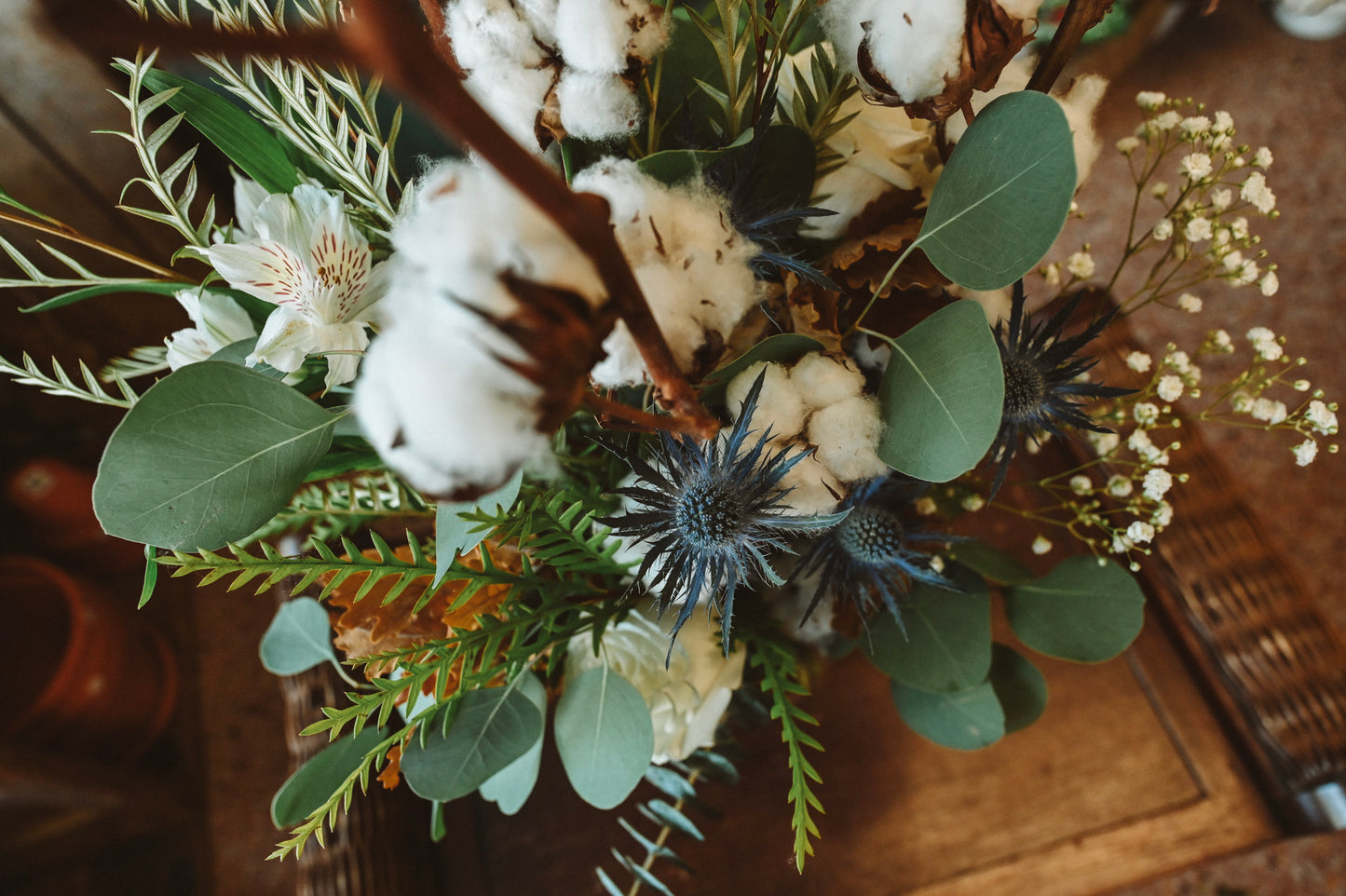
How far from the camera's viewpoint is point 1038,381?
0.50 metres

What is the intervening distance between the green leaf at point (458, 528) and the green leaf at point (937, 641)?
0.30 m

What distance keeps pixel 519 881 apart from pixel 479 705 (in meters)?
0.29

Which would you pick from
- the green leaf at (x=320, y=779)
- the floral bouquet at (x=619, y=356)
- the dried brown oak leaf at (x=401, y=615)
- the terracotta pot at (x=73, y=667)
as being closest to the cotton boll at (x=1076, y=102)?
the floral bouquet at (x=619, y=356)

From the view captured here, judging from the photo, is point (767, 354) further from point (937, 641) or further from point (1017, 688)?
point (1017, 688)

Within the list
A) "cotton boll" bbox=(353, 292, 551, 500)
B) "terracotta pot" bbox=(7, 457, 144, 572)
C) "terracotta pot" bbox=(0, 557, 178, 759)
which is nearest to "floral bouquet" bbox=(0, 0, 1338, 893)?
"cotton boll" bbox=(353, 292, 551, 500)

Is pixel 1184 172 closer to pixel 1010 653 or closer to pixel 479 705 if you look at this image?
pixel 1010 653

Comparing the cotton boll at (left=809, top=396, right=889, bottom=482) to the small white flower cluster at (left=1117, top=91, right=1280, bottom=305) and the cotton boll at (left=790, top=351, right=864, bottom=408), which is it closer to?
the cotton boll at (left=790, top=351, right=864, bottom=408)

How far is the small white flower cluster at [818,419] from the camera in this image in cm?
42

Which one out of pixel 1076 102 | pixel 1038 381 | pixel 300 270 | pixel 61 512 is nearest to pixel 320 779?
pixel 300 270

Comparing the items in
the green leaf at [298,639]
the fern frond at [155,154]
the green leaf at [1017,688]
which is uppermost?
the fern frond at [155,154]

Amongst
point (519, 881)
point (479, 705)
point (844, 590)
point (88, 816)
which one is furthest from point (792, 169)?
point (88, 816)

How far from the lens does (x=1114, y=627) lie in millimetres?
604

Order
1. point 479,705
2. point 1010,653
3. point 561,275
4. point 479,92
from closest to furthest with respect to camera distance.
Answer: point 561,275
point 479,92
point 479,705
point 1010,653

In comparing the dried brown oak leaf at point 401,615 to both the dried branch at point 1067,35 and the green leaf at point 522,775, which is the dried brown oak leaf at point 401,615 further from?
the dried branch at point 1067,35
